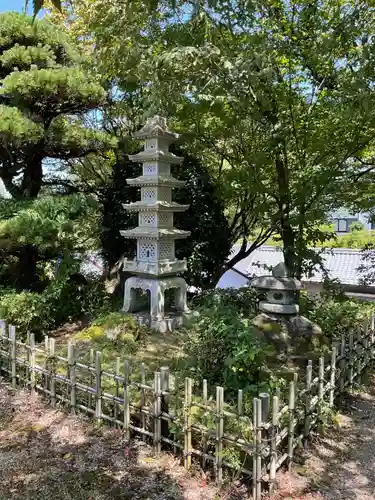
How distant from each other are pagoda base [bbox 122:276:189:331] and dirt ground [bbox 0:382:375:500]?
9.21ft

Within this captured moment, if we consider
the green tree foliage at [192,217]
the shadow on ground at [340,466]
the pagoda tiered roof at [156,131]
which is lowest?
the shadow on ground at [340,466]

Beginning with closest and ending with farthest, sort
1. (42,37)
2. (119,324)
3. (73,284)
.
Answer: (119,324)
(42,37)
(73,284)

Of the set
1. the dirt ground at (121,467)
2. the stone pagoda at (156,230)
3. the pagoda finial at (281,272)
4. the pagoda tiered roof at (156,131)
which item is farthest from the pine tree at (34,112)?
the pagoda finial at (281,272)

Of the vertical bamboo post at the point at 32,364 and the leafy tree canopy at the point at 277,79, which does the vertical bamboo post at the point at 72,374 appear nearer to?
the vertical bamboo post at the point at 32,364

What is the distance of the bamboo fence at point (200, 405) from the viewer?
3.45 meters

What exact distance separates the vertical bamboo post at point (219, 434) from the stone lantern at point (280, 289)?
3.02 m

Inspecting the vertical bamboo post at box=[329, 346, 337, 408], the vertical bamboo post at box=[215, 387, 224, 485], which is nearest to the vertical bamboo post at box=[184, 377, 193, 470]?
the vertical bamboo post at box=[215, 387, 224, 485]

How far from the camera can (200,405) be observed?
3.66 metres

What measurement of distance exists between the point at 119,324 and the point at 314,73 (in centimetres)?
550

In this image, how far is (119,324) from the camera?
6.88m

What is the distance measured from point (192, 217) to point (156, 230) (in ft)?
6.76

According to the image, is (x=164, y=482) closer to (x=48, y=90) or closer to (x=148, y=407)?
(x=148, y=407)

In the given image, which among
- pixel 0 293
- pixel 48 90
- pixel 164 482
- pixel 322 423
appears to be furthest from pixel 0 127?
pixel 322 423

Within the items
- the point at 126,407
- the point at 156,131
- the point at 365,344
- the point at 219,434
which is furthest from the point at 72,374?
the point at 156,131
